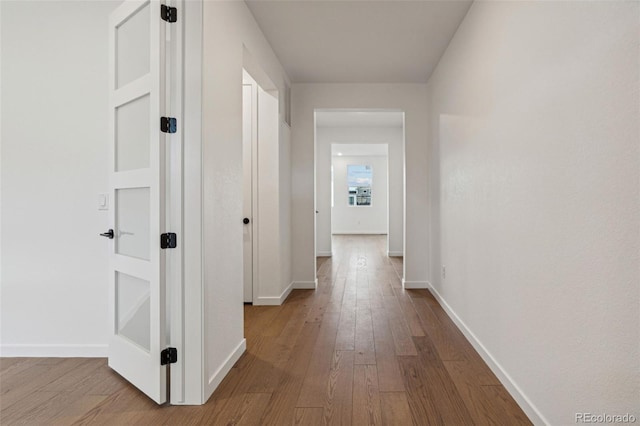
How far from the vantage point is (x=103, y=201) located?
100.0 inches

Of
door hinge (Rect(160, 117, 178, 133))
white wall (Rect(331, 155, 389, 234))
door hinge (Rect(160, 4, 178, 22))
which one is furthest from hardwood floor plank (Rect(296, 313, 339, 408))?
white wall (Rect(331, 155, 389, 234))

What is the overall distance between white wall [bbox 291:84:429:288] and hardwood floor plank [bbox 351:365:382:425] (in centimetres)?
Answer: 241

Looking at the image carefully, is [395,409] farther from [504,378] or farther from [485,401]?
[504,378]

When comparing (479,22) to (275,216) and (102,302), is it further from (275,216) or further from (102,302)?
(102,302)

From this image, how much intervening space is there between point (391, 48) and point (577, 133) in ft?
8.28

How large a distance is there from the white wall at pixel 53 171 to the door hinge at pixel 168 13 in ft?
3.13

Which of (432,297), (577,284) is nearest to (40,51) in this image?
(577,284)

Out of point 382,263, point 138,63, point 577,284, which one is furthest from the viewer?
point 382,263

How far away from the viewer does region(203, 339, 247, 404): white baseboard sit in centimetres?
→ 202

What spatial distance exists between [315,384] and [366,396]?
0.32 metres

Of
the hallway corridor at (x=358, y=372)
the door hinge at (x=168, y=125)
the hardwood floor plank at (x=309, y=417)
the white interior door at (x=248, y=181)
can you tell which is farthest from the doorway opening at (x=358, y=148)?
the hardwood floor plank at (x=309, y=417)

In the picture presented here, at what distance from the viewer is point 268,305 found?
154 inches

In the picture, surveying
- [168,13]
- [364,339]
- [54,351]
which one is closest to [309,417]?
[364,339]

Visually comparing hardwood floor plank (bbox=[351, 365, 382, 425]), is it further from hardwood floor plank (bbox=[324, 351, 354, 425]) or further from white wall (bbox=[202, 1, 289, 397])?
white wall (bbox=[202, 1, 289, 397])
